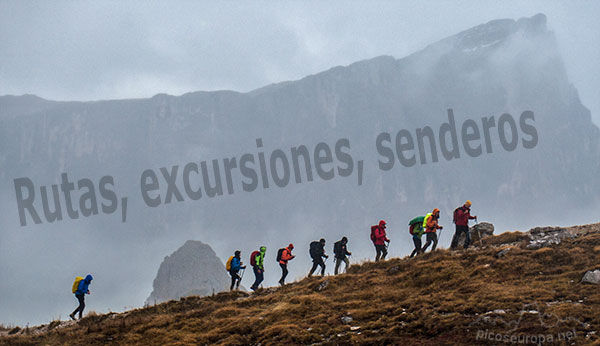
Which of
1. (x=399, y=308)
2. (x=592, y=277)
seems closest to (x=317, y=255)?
(x=399, y=308)

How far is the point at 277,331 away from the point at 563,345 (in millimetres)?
8254

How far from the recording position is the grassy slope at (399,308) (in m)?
13.8

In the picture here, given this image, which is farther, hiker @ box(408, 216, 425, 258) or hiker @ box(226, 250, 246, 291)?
hiker @ box(226, 250, 246, 291)

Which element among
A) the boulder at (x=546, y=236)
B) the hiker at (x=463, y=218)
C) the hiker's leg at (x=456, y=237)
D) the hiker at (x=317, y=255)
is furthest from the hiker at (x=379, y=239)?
the boulder at (x=546, y=236)

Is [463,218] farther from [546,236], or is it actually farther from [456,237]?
[546,236]

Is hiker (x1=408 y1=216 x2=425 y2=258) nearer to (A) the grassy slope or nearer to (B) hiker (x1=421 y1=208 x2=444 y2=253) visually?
(B) hiker (x1=421 y1=208 x2=444 y2=253)

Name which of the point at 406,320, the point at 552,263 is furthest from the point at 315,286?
the point at 552,263

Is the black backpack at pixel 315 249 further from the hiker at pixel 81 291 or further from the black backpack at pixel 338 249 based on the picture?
the hiker at pixel 81 291

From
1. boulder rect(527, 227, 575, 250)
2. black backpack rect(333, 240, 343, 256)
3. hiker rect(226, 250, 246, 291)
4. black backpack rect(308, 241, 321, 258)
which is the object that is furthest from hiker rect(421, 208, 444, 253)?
hiker rect(226, 250, 246, 291)

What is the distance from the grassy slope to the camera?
13844mm

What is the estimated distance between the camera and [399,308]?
1645 cm

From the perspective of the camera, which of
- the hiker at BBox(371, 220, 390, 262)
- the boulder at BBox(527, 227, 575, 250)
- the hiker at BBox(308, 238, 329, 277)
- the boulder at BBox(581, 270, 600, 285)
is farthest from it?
the hiker at BBox(308, 238, 329, 277)

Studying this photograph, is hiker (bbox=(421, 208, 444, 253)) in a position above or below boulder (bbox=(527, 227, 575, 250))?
above

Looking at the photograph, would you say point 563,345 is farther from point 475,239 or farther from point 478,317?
point 475,239
